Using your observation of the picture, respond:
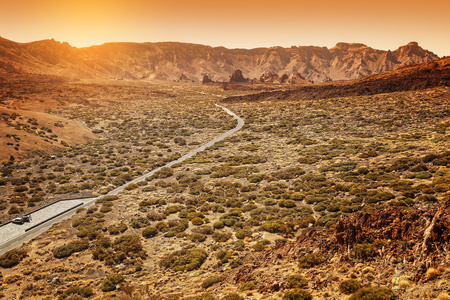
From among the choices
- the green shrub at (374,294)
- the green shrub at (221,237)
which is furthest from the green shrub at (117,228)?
the green shrub at (374,294)

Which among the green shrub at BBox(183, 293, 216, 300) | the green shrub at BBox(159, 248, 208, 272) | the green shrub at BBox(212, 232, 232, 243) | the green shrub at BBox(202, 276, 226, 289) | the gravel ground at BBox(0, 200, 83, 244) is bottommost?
the gravel ground at BBox(0, 200, 83, 244)

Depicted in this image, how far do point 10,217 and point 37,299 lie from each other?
16.0 m

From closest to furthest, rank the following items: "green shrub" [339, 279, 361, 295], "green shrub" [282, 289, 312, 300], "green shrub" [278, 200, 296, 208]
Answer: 1. "green shrub" [339, 279, 361, 295]
2. "green shrub" [282, 289, 312, 300]
3. "green shrub" [278, 200, 296, 208]

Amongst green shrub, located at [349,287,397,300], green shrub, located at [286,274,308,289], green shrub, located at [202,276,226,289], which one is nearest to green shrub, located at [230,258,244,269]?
green shrub, located at [202,276,226,289]

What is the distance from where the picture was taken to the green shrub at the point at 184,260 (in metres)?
17.6

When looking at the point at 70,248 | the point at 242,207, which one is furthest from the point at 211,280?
the point at 70,248

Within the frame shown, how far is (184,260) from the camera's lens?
18469 mm

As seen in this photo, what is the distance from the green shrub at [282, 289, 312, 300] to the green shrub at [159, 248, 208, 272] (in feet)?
26.0

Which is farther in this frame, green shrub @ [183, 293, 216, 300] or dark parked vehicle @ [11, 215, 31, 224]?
dark parked vehicle @ [11, 215, 31, 224]

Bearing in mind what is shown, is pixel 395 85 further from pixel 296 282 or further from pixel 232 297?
pixel 232 297

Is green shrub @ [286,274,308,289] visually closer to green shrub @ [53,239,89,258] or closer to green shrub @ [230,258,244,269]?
green shrub @ [230,258,244,269]

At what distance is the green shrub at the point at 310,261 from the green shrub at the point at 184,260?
24.6 feet

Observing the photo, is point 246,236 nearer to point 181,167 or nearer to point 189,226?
point 189,226

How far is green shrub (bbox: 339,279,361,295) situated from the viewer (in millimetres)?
10805
